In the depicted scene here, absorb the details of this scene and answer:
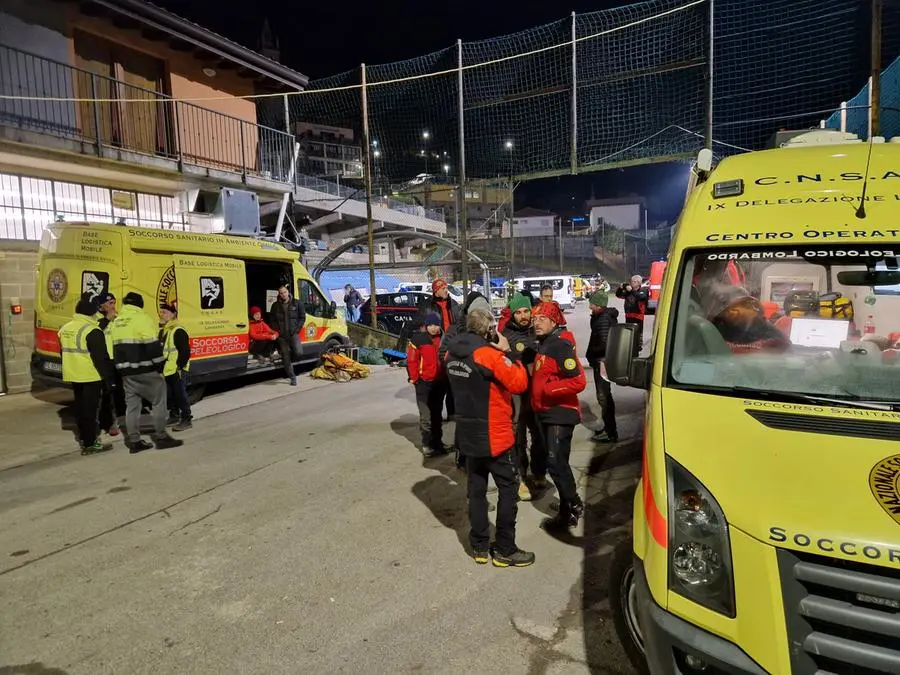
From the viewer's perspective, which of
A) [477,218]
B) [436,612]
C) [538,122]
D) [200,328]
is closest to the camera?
[436,612]

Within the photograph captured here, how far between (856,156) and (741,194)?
711mm

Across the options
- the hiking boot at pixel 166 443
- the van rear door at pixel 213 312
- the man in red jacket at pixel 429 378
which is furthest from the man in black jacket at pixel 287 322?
the man in red jacket at pixel 429 378

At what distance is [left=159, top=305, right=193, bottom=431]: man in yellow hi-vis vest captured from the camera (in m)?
7.38

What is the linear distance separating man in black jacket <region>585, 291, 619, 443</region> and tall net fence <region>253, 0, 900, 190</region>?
7374mm

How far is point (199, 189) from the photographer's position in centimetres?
1359

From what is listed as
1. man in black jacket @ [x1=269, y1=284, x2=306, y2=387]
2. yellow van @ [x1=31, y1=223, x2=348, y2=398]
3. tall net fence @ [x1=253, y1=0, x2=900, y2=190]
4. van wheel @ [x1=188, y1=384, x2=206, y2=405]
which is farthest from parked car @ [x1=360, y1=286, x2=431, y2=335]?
van wheel @ [x1=188, y1=384, x2=206, y2=405]

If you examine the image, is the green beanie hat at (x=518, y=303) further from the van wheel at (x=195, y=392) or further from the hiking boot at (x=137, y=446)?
the van wheel at (x=195, y=392)

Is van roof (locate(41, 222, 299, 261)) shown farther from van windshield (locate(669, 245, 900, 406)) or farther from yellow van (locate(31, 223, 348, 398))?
van windshield (locate(669, 245, 900, 406))

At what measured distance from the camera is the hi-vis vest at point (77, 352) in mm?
6184

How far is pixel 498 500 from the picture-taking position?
368 cm

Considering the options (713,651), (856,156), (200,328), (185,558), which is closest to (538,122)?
(200,328)

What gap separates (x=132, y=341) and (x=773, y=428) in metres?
6.36

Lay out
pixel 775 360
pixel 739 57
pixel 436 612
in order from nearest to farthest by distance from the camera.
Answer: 1. pixel 775 360
2. pixel 436 612
3. pixel 739 57

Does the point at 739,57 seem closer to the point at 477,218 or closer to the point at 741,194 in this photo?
the point at 741,194
